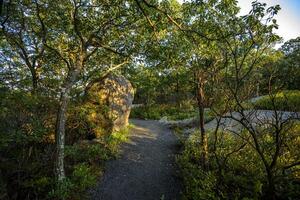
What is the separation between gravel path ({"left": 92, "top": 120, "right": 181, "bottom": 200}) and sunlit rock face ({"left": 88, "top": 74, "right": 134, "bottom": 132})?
59.9 inches

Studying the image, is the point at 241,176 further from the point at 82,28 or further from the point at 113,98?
the point at 113,98

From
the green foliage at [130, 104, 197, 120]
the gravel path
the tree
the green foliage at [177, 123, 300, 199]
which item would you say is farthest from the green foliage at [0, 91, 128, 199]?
the green foliage at [130, 104, 197, 120]

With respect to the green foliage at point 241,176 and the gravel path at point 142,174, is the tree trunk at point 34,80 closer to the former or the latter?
the gravel path at point 142,174

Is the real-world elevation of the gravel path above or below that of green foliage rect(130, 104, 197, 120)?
below

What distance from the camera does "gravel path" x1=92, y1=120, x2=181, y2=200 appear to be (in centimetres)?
753

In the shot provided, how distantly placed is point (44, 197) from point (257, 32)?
21.2 feet

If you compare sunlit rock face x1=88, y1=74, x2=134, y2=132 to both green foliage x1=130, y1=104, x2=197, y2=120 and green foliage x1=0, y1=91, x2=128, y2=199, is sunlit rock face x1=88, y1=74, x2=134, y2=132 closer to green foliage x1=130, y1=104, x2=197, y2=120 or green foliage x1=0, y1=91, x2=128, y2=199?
green foliage x1=0, y1=91, x2=128, y2=199

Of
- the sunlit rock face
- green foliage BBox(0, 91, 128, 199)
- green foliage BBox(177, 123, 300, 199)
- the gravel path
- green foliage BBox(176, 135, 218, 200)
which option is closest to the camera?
green foliage BBox(177, 123, 300, 199)

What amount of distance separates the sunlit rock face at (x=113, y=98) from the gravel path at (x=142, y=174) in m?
1.52

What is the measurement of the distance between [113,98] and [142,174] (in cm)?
547

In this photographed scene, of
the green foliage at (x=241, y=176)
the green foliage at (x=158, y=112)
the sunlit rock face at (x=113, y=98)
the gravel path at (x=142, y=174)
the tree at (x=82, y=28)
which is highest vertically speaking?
the tree at (x=82, y=28)

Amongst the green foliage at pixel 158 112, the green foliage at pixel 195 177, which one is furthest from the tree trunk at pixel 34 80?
Answer: the green foliage at pixel 158 112

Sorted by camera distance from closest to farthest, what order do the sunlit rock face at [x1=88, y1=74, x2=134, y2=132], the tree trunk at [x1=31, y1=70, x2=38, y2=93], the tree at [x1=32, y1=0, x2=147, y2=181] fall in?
the tree at [x1=32, y1=0, x2=147, y2=181]
the tree trunk at [x1=31, y1=70, x2=38, y2=93]
the sunlit rock face at [x1=88, y1=74, x2=134, y2=132]

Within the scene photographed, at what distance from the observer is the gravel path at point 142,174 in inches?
296
